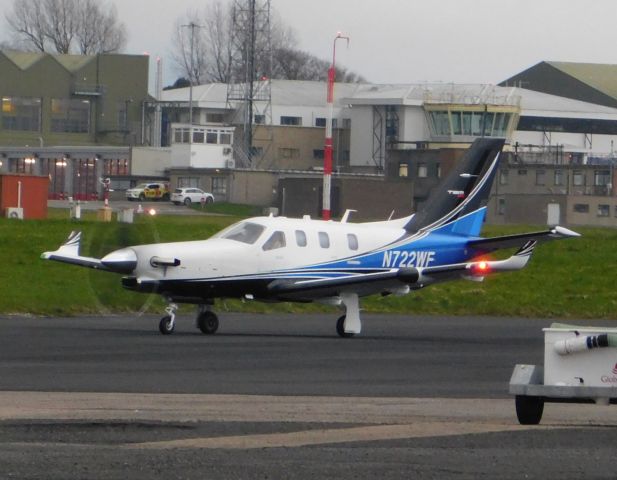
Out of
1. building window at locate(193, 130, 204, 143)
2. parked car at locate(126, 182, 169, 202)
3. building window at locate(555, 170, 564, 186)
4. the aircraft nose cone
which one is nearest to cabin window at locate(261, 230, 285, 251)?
the aircraft nose cone

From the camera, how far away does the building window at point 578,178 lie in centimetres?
8156

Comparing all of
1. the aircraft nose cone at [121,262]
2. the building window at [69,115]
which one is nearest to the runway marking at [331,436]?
the aircraft nose cone at [121,262]

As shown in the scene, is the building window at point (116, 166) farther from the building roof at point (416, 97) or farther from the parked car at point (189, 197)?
the building roof at point (416, 97)

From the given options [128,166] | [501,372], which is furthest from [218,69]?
[501,372]

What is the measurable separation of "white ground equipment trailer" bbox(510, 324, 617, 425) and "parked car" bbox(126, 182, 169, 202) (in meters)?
71.6

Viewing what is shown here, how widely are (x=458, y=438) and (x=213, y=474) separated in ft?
9.18

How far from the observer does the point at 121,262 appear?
21453 mm

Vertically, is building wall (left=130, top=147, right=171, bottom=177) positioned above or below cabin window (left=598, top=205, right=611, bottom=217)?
above

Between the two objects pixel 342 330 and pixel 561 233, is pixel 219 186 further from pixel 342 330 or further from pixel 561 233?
pixel 561 233

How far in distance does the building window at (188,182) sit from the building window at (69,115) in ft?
53.6

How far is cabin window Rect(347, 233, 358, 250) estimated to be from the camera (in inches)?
923

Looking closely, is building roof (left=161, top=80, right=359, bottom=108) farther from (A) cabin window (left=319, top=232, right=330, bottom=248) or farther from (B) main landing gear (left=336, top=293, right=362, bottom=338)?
(B) main landing gear (left=336, top=293, right=362, bottom=338)

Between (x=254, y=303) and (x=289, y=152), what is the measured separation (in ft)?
240

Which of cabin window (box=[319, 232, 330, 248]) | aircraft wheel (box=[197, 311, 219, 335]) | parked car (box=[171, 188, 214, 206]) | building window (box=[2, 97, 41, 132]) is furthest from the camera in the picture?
building window (box=[2, 97, 41, 132])
